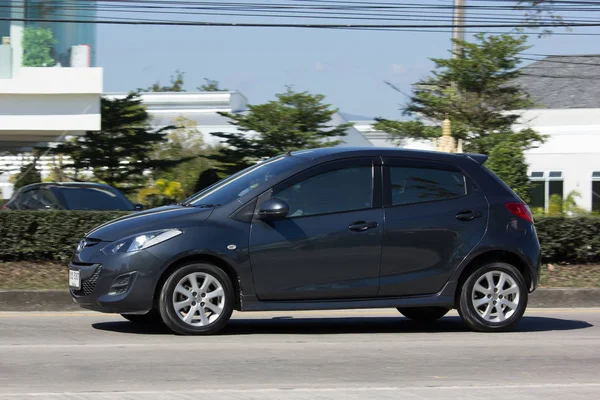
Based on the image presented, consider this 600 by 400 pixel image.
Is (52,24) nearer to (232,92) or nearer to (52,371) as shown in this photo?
(52,371)

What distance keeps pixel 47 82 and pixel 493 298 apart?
15.5 m

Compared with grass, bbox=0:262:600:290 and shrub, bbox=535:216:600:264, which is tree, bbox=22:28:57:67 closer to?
grass, bbox=0:262:600:290

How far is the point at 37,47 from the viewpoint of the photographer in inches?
875

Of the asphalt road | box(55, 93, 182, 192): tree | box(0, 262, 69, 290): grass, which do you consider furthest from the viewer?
box(55, 93, 182, 192): tree

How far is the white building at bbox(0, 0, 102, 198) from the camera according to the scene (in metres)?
22.0

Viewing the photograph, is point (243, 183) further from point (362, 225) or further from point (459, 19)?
point (459, 19)

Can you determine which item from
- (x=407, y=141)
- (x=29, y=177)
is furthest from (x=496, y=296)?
(x=407, y=141)

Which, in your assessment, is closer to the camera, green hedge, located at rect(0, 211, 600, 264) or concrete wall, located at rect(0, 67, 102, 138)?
green hedge, located at rect(0, 211, 600, 264)

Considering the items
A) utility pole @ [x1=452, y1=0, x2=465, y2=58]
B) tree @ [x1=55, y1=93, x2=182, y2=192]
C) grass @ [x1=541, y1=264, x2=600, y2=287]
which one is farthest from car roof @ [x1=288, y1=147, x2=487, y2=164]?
tree @ [x1=55, y1=93, x2=182, y2=192]

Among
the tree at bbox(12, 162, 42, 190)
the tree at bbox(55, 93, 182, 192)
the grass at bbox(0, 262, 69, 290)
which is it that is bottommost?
the grass at bbox(0, 262, 69, 290)

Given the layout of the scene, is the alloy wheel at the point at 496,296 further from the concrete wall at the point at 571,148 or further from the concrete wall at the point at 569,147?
the concrete wall at the point at 571,148

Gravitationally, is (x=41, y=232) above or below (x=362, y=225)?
below

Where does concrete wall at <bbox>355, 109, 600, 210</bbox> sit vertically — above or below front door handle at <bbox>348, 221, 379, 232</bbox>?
above

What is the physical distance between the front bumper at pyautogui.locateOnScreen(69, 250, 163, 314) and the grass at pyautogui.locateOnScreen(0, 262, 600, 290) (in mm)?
3265
